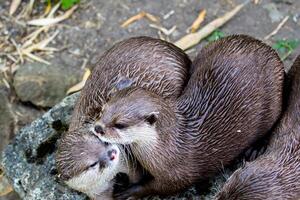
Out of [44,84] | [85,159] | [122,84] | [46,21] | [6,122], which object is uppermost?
[122,84]

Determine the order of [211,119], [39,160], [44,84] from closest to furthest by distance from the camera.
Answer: [211,119] → [39,160] → [44,84]

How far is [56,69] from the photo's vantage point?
4.14m

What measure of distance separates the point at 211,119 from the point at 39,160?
0.80 meters

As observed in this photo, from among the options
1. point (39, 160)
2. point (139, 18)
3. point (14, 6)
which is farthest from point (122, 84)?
point (14, 6)

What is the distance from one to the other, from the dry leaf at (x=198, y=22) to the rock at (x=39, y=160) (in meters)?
1.21

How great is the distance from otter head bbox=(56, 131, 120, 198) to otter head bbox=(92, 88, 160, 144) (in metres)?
0.08

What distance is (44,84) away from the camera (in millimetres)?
4098

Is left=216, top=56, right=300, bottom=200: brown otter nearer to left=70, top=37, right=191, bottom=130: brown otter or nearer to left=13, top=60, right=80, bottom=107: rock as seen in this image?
left=70, top=37, right=191, bottom=130: brown otter

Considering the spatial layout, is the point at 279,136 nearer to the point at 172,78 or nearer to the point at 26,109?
the point at 172,78

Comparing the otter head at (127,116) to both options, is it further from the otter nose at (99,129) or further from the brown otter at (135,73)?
the brown otter at (135,73)

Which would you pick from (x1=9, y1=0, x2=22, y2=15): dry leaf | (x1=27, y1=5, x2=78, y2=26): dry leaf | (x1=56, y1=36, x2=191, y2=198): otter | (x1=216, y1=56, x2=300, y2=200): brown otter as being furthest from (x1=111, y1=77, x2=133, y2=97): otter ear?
(x1=9, y1=0, x2=22, y2=15): dry leaf

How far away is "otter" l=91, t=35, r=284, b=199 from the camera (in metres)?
2.67

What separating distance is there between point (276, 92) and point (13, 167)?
3.73 ft

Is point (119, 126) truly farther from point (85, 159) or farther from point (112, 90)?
point (112, 90)
